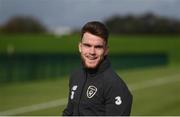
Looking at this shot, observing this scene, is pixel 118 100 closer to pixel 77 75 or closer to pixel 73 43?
pixel 77 75

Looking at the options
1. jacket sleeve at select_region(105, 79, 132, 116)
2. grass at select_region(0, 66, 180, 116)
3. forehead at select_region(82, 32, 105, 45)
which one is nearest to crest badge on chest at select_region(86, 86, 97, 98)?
jacket sleeve at select_region(105, 79, 132, 116)

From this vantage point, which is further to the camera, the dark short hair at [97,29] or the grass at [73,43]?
the grass at [73,43]

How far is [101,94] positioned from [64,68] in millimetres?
28258

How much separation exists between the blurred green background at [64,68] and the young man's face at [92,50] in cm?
137

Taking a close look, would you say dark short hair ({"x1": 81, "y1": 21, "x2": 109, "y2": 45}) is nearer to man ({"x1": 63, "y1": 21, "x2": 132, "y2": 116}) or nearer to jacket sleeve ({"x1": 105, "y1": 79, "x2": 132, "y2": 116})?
man ({"x1": 63, "y1": 21, "x2": 132, "y2": 116})

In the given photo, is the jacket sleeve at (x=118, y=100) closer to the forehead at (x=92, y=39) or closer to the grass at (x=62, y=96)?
the forehead at (x=92, y=39)

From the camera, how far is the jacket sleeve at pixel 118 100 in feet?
12.2

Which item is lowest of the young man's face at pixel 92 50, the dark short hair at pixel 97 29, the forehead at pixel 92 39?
the young man's face at pixel 92 50

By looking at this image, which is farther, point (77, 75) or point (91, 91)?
point (77, 75)

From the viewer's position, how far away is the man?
3.73 metres

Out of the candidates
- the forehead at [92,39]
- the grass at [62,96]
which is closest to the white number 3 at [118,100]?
the forehead at [92,39]

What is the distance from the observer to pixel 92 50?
374 centimetres

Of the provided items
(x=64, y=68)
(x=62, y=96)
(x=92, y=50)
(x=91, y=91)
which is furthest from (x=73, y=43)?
(x=92, y=50)

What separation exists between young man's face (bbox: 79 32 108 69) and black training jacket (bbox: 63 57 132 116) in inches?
2.2
